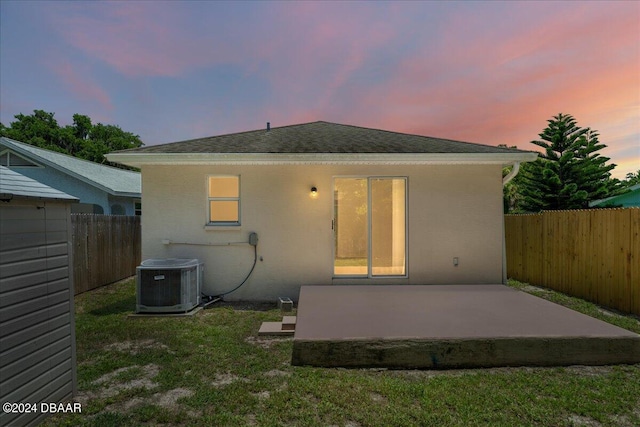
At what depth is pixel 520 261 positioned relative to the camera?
26.4 feet

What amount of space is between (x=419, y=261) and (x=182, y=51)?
1043 cm

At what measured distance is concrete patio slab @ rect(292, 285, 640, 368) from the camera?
10.9 feet

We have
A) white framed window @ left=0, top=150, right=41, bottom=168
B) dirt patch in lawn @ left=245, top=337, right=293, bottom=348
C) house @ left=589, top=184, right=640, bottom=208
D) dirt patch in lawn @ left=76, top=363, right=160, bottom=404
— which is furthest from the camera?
house @ left=589, top=184, right=640, bottom=208

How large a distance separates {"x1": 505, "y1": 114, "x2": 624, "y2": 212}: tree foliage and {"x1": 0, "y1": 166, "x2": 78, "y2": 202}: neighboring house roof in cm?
2108

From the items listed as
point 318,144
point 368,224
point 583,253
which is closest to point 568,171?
point 583,253

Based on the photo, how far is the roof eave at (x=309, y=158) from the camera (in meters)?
5.92

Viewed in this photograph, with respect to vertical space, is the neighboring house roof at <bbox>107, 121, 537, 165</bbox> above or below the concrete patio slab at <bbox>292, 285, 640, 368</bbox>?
above

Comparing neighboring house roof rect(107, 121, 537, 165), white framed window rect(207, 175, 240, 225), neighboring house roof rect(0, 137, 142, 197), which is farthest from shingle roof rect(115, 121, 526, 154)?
neighboring house roof rect(0, 137, 142, 197)

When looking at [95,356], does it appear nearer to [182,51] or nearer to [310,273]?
[310,273]

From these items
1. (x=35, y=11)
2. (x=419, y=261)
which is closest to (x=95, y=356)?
(x=419, y=261)

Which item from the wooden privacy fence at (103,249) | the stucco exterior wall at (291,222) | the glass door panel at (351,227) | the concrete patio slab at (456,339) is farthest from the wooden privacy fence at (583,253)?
the wooden privacy fence at (103,249)

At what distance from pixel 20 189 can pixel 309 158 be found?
4.35 meters

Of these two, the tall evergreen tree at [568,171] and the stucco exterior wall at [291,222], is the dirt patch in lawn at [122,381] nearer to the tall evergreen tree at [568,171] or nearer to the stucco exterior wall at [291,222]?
the stucco exterior wall at [291,222]

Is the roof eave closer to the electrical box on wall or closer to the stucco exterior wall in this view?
the stucco exterior wall
